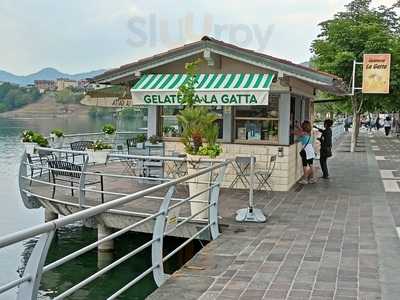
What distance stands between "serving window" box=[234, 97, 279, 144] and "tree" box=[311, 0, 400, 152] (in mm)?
12017

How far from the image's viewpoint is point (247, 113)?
11.8 metres

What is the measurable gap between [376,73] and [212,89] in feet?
36.1

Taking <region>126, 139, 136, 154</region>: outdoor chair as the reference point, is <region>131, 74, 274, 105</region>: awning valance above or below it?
above

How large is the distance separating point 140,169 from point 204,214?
4.60 meters

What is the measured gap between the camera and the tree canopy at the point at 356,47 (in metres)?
22.8

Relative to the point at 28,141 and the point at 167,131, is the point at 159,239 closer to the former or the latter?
the point at 167,131

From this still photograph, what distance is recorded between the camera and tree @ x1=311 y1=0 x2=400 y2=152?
22.8 m

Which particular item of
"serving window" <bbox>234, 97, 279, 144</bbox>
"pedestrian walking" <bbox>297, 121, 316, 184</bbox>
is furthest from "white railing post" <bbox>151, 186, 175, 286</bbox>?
"pedestrian walking" <bbox>297, 121, 316, 184</bbox>

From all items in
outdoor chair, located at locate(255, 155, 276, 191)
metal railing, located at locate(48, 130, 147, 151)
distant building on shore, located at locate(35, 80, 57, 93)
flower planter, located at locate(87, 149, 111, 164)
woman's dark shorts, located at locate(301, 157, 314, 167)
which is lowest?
outdoor chair, located at locate(255, 155, 276, 191)

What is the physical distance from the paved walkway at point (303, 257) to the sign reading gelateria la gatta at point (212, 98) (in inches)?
77.9

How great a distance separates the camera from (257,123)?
11.8 m

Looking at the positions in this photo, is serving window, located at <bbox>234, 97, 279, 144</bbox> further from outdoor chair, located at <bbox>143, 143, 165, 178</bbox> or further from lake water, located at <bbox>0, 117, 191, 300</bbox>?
lake water, located at <bbox>0, 117, 191, 300</bbox>

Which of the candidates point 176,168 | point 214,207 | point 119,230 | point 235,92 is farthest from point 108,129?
point 119,230

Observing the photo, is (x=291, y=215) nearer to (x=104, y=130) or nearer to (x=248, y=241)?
(x=248, y=241)
